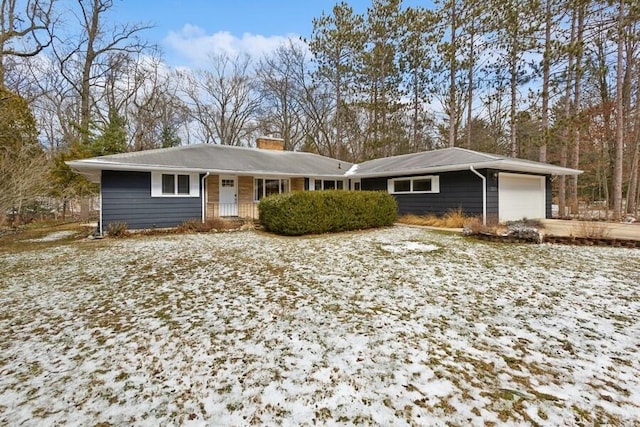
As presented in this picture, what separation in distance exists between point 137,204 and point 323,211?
6.33 meters

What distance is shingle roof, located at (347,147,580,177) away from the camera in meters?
10.4

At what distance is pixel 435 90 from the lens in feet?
62.6

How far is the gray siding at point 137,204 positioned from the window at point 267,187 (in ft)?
10.3

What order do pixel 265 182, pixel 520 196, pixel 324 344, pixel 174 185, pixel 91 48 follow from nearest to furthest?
pixel 324 344, pixel 174 185, pixel 520 196, pixel 265 182, pixel 91 48

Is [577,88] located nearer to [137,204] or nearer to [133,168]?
[133,168]

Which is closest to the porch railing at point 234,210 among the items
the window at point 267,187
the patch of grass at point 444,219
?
the window at point 267,187

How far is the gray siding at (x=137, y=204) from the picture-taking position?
988 centimetres

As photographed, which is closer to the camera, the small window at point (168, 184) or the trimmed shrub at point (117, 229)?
the trimmed shrub at point (117, 229)

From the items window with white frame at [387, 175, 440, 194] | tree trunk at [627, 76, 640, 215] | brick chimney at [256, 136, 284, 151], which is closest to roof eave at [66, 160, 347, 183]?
window with white frame at [387, 175, 440, 194]

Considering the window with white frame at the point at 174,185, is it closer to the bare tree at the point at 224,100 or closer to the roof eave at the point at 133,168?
the roof eave at the point at 133,168

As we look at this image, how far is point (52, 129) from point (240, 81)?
1369cm

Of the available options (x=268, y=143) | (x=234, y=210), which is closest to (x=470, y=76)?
(x=268, y=143)

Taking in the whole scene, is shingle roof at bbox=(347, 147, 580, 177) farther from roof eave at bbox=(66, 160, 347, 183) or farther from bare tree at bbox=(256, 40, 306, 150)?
bare tree at bbox=(256, 40, 306, 150)

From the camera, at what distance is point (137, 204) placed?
33.8 ft
